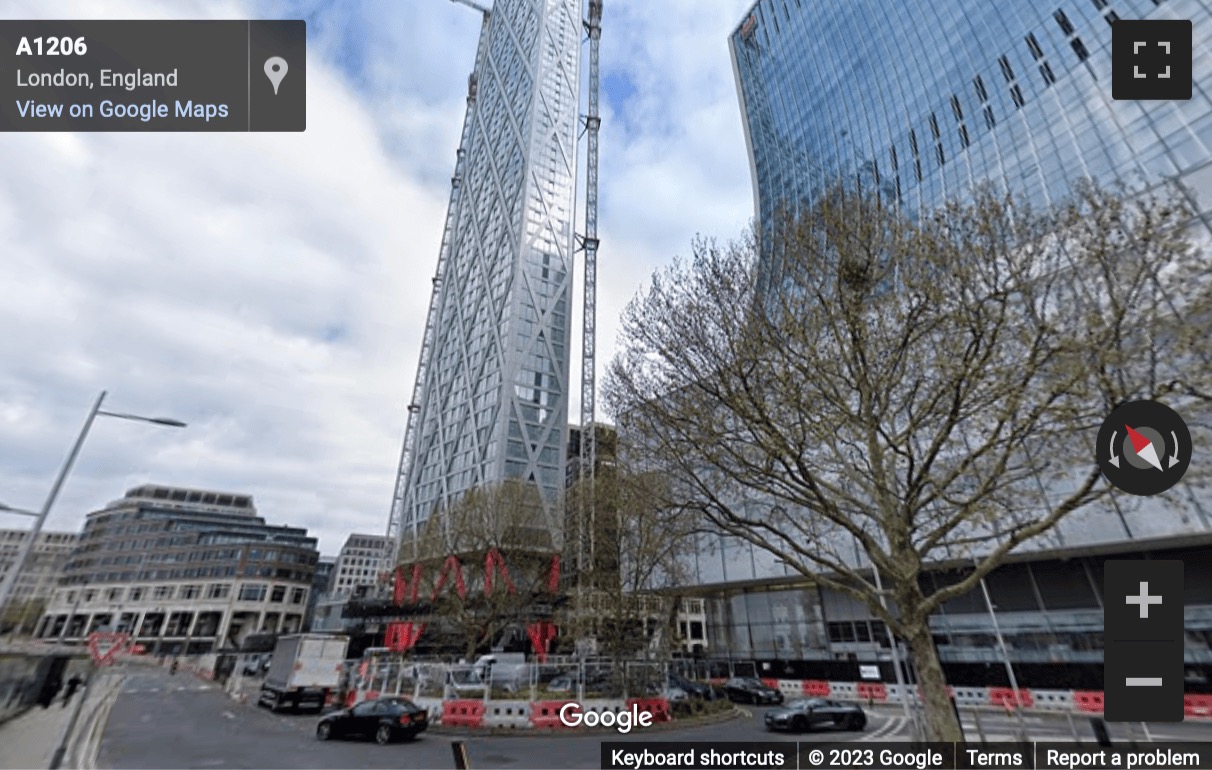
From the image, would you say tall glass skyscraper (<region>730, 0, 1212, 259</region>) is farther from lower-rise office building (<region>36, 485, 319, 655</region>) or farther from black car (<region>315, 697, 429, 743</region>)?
lower-rise office building (<region>36, 485, 319, 655</region>)

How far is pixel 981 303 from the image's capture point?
380 inches

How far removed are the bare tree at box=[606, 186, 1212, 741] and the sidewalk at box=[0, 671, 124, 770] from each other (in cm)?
1514

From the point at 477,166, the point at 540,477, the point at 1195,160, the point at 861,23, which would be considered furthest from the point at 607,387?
the point at 477,166

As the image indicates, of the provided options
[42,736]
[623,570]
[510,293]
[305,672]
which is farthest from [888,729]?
[510,293]

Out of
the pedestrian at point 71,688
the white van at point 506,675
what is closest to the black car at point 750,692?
the white van at point 506,675

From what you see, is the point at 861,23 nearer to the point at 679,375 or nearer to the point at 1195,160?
the point at 1195,160

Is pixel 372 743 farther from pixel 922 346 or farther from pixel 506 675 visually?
pixel 922 346

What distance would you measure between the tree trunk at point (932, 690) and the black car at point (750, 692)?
69.8ft

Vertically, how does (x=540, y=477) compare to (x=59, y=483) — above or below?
above

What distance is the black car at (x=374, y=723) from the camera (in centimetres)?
1617

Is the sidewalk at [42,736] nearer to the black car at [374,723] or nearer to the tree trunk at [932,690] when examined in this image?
the black car at [374,723]

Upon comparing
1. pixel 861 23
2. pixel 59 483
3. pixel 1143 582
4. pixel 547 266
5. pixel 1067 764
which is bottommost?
pixel 1067 764

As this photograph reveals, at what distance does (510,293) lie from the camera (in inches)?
2773

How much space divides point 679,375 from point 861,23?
7428cm
